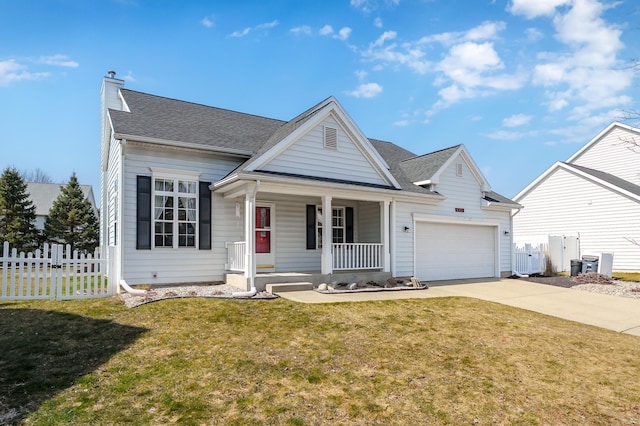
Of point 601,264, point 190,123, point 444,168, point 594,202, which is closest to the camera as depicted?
point 190,123

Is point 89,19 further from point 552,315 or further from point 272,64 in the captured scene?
point 552,315

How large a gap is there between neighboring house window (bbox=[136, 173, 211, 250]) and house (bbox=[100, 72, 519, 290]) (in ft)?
0.09

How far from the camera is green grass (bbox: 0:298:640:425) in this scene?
4453 millimetres

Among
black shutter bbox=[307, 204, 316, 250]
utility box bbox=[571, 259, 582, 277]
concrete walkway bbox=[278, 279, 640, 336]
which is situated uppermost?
black shutter bbox=[307, 204, 316, 250]

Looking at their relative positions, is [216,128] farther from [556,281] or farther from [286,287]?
[556,281]

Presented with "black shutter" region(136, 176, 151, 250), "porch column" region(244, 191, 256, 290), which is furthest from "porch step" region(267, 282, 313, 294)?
"black shutter" region(136, 176, 151, 250)

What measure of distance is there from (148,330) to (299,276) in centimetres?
533

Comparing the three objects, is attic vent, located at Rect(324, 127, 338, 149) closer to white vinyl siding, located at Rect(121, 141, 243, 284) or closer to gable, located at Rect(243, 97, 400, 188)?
gable, located at Rect(243, 97, 400, 188)

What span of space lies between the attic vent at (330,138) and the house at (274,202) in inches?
1.3

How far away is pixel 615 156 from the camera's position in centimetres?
2567

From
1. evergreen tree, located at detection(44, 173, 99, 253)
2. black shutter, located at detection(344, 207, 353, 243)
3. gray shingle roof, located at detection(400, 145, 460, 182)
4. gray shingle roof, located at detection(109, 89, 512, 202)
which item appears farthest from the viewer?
evergreen tree, located at detection(44, 173, 99, 253)

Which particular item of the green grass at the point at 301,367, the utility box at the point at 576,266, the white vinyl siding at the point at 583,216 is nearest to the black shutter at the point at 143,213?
the green grass at the point at 301,367

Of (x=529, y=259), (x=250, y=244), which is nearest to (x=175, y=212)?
(x=250, y=244)

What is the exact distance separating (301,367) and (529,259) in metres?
16.5
